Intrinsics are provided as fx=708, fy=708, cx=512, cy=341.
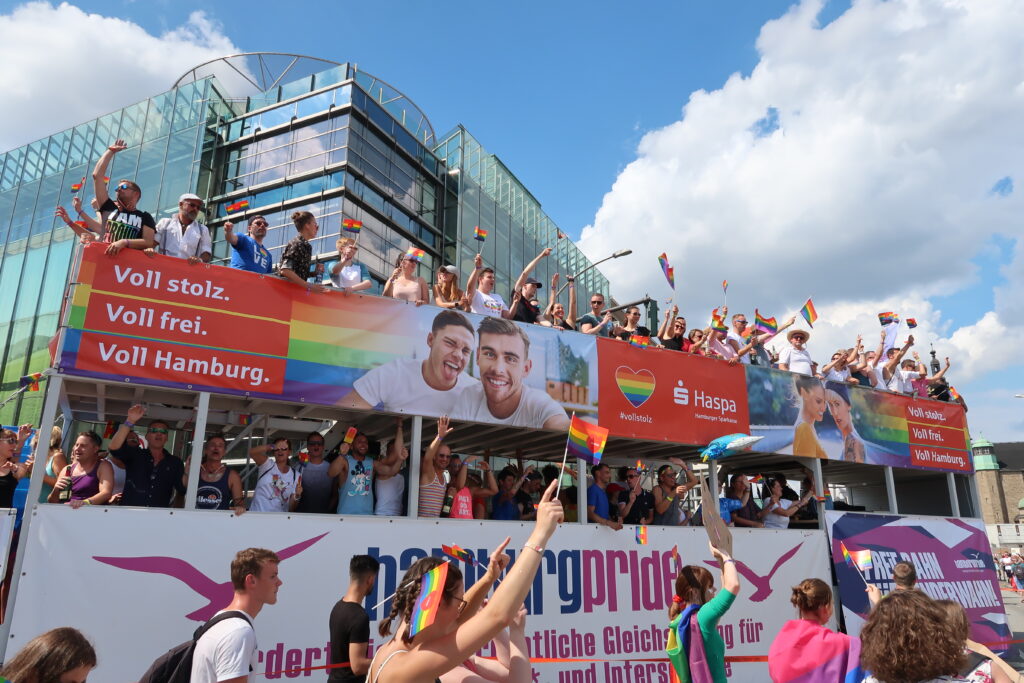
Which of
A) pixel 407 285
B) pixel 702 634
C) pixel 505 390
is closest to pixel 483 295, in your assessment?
pixel 407 285

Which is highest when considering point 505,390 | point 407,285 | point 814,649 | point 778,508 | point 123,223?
point 123,223

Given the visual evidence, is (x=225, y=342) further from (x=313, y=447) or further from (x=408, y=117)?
(x=408, y=117)

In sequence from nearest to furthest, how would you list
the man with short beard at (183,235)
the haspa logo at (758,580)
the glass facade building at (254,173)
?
1. the man with short beard at (183,235)
2. the haspa logo at (758,580)
3. the glass facade building at (254,173)

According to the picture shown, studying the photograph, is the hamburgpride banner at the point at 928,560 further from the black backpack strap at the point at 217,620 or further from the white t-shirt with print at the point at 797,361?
the black backpack strap at the point at 217,620

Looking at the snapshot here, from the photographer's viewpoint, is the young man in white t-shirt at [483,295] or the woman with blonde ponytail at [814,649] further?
the young man in white t-shirt at [483,295]

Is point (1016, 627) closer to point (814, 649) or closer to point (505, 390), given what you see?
point (505, 390)

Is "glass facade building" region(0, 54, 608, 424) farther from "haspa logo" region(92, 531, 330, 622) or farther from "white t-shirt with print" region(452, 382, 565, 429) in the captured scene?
"haspa logo" region(92, 531, 330, 622)

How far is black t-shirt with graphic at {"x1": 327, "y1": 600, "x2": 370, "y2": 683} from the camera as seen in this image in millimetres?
3828

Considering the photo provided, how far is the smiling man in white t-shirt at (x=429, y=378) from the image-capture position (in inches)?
271

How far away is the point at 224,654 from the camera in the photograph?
2.87m

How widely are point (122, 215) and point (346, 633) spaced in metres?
4.49

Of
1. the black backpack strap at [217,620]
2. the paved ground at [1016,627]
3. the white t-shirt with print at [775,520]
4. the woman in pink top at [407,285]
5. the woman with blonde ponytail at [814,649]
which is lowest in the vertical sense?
the paved ground at [1016,627]

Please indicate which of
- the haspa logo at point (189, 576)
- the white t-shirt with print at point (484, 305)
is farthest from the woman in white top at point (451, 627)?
the white t-shirt with print at point (484, 305)

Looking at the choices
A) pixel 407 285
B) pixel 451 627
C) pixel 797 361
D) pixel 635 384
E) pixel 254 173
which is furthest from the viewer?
pixel 254 173
